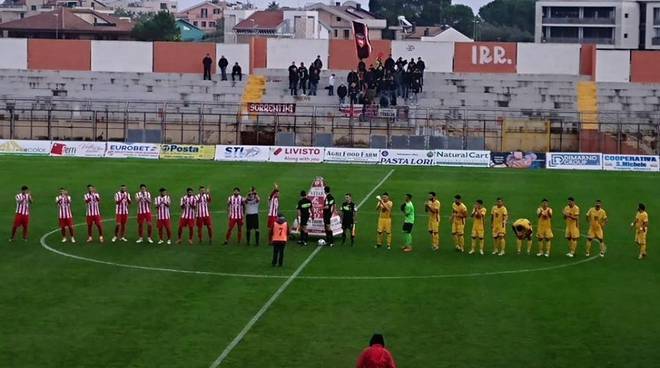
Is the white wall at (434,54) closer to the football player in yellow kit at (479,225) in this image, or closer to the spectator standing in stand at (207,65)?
the spectator standing in stand at (207,65)

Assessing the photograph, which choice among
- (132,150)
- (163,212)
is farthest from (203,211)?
(132,150)

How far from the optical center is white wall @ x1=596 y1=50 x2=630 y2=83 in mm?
79188

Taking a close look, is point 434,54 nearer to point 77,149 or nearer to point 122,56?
point 122,56

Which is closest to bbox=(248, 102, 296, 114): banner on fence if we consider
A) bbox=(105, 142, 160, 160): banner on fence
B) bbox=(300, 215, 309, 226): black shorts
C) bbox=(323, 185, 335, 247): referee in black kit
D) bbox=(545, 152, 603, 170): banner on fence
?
bbox=(105, 142, 160, 160): banner on fence

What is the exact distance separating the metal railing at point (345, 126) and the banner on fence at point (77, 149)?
11.7ft

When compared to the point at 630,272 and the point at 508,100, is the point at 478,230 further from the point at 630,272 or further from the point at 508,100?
the point at 508,100

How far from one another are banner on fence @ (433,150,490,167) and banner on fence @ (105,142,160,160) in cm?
1415

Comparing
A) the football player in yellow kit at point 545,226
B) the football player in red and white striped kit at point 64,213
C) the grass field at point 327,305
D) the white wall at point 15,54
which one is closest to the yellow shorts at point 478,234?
the grass field at point 327,305

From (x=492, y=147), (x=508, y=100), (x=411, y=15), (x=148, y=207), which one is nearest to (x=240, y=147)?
(x=492, y=147)

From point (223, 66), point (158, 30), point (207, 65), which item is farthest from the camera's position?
point (158, 30)

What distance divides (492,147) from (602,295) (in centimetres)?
4260

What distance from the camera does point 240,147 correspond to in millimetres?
64312

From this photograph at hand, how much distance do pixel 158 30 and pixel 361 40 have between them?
199 feet

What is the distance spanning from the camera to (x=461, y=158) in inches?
2525
